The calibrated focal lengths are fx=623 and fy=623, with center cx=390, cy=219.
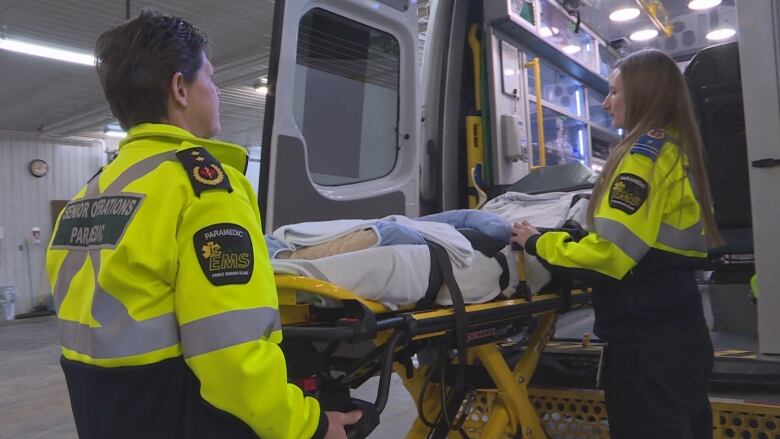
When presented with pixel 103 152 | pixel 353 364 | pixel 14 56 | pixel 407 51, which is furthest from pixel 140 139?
pixel 103 152

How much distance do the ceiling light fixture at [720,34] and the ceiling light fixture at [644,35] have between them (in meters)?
0.55

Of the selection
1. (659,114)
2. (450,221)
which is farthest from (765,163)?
(450,221)

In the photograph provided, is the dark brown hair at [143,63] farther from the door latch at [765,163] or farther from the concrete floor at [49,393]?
the concrete floor at [49,393]

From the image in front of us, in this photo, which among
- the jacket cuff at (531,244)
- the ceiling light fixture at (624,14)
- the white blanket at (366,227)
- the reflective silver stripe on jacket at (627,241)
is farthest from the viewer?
the ceiling light fixture at (624,14)

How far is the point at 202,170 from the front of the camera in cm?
105

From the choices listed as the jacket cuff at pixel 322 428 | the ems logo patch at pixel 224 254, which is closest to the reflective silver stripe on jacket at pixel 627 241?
the jacket cuff at pixel 322 428

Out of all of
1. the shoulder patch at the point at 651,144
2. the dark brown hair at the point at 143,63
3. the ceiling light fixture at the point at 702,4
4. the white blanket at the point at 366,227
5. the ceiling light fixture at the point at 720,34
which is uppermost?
the ceiling light fixture at the point at 702,4

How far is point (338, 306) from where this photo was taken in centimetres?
155

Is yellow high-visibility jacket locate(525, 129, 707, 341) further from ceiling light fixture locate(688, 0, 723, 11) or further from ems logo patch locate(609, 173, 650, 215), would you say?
ceiling light fixture locate(688, 0, 723, 11)

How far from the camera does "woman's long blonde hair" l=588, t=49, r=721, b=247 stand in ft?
5.86

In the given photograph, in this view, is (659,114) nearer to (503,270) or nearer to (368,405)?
(503,270)

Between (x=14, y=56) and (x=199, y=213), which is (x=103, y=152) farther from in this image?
(x=199, y=213)

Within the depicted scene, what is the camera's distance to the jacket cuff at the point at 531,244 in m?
1.90

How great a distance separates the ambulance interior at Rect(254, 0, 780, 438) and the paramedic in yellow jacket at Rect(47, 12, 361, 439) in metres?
0.39
